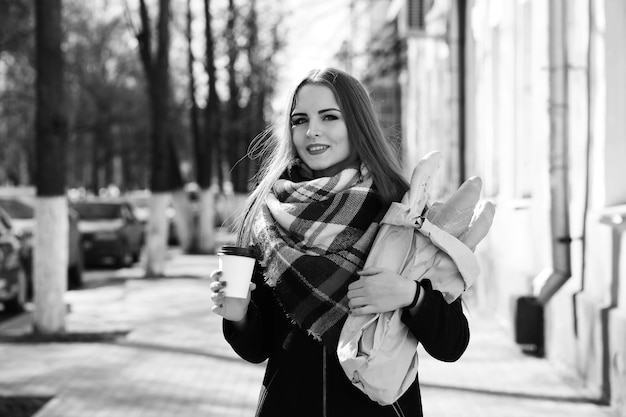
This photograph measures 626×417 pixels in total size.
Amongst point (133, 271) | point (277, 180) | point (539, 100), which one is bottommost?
point (133, 271)

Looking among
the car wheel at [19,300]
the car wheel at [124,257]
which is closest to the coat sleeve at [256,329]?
the car wheel at [19,300]

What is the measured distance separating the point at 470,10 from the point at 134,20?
9.84 m

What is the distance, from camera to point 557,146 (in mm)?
9227

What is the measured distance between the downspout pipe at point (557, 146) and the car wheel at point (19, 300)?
7.23 meters

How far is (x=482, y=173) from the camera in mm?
14602

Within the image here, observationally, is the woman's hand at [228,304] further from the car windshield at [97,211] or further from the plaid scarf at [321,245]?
the car windshield at [97,211]

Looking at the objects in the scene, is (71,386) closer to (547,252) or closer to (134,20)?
(547,252)

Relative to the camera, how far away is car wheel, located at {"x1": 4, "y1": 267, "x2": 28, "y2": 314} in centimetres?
1355

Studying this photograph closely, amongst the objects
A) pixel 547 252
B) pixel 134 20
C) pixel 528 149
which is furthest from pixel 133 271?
pixel 547 252

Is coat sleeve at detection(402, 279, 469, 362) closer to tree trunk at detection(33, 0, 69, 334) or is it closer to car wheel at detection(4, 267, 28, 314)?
tree trunk at detection(33, 0, 69, 334)

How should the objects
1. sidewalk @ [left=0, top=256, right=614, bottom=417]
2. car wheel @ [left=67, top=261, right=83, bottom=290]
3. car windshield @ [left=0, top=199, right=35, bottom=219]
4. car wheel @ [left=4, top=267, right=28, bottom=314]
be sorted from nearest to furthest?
sidewalk @ [left=0, top=256, right=614, bottom=417]
car wheel @ [left=4, top=267, right=28, bottom=314]
car windshield @ [left=0, top=199, right=35, bottom=219]
car wheel @ [left=67, top=261, right=83, bottom=290]

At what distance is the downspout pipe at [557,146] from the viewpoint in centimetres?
913

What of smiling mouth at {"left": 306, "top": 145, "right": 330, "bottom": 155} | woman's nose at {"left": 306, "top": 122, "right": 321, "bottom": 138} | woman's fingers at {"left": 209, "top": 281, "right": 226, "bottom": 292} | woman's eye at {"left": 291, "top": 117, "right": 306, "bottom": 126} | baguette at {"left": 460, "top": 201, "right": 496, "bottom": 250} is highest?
woman's eye at {"left": 291, "top": 117, "right": 306, "bottom": 126}

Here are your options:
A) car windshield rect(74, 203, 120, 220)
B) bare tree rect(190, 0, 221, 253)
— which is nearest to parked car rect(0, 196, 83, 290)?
car windshield rect(74, 203, 120, 220)
